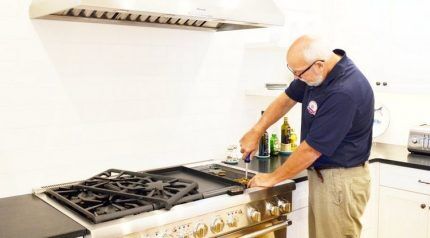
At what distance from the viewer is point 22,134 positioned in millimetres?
1974

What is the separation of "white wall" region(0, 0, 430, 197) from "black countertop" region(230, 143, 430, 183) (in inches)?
11.2

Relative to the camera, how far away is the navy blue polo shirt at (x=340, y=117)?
195 cm

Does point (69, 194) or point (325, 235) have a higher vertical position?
point (69, 194)

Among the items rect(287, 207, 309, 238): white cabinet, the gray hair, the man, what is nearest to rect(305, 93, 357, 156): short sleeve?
the man

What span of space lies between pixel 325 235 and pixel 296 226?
24 cm

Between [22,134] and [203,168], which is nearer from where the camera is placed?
[22,134]

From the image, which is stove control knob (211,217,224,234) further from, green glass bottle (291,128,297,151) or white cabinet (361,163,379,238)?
white cabinet (361,163,379,238)

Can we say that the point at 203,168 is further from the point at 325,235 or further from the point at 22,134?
the point at 22,134

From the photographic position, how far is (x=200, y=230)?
182cm

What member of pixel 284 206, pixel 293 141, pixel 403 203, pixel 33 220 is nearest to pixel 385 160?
pixel 403 203

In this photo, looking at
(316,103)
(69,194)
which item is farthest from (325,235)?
(69,194)

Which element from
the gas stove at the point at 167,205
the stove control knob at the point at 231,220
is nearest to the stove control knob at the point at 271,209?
the gas stove at the point at 167,205

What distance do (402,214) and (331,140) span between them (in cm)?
115

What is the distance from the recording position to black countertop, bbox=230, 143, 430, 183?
251 cm
